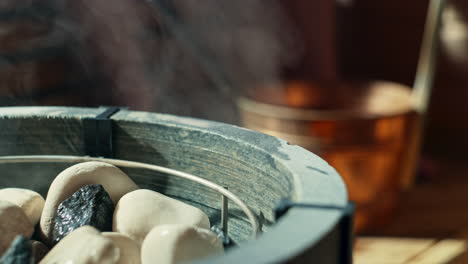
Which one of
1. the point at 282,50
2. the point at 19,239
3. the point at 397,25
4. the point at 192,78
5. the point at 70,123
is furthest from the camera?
the point at 397,25

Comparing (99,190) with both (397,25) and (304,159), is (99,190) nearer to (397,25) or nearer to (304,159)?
(304,159)

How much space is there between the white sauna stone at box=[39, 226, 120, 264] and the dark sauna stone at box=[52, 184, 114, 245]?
0.08m

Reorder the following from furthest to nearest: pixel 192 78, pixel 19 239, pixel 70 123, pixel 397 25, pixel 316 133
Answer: pixel 397 25 < pixel 192 78 < pixel 316 133 < pixel 70 123 < pixel 19 239

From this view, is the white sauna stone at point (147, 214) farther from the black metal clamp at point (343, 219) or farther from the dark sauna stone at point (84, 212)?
the black metal clamp at point (343, 219)

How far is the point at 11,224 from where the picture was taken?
658 mm

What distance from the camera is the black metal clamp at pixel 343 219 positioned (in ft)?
1.70

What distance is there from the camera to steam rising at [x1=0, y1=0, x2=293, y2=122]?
158cm

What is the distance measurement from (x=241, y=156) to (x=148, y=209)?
0.44ft

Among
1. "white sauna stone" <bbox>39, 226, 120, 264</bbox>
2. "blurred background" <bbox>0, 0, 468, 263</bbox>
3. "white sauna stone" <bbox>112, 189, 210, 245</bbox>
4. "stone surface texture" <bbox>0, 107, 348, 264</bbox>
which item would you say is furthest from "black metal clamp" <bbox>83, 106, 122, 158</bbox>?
"blurred background" <bbox>0, 0, 468, 263</bbox>

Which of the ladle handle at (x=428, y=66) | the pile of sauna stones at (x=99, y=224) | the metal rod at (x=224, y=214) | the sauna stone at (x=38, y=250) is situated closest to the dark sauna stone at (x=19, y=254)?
the pile of sauna stones at (x=99, y=224)

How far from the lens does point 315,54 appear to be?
2.16 metres

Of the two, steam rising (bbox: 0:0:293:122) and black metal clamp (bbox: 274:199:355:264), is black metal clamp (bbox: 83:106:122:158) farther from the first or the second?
steam rising (bbox: 0:0:293:122)

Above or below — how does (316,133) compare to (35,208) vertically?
below

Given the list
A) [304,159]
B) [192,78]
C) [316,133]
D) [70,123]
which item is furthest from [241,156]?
[192,78]
